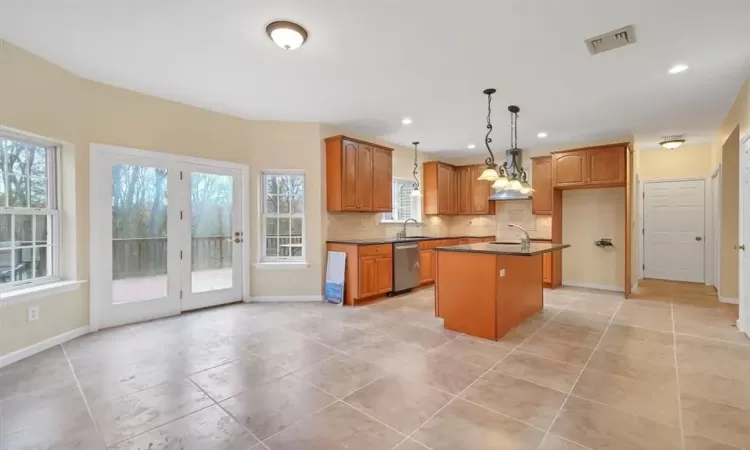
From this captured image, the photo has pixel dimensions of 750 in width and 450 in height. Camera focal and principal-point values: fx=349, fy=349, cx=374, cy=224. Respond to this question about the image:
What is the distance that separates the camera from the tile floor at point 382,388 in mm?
1892

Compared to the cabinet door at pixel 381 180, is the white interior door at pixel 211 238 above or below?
below

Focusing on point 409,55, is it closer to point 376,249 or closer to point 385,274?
point 376,249

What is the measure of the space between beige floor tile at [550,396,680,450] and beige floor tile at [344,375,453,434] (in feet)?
2.29

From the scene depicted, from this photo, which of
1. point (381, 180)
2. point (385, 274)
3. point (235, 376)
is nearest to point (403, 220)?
point (381, 180)

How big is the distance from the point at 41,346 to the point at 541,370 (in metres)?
4.32

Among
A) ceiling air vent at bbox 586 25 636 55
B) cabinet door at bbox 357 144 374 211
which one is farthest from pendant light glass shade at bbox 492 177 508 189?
cabinet door at bbox 357 144 374 211

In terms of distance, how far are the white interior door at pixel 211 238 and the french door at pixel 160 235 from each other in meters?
0.01

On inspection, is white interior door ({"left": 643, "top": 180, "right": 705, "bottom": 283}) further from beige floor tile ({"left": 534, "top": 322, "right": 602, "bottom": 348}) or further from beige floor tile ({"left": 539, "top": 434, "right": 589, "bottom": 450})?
beige floor tile ({"left": 539, "top": 434, "right": 589, "bottom": 450})

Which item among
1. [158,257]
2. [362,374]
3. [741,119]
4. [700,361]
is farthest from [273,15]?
[741,119]

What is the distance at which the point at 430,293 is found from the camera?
18.6 ft

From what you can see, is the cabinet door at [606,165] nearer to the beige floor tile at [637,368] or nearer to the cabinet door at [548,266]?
the cabinet door at [548,266]

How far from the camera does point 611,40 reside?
9.07ft

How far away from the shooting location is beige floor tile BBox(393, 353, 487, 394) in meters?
2.49

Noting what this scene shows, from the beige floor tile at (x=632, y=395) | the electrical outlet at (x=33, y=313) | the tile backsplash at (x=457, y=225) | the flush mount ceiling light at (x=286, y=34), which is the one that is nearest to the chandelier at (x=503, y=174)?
the beige floor tile at (x=632, y=395)
